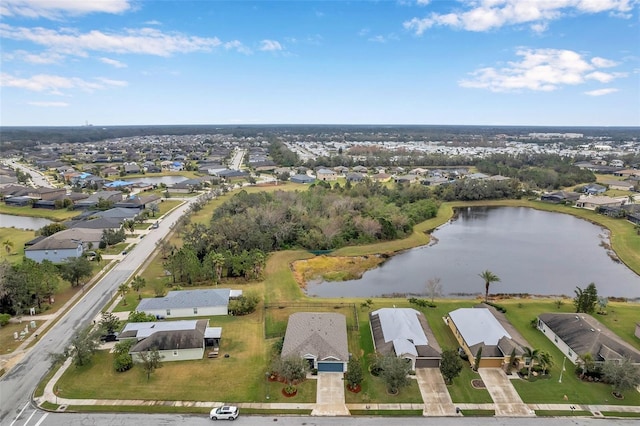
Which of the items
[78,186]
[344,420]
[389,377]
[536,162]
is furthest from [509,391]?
[536,162]

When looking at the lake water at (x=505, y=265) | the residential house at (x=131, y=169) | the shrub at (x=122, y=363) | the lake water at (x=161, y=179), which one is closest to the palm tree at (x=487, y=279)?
the lake water at (x=505, y=265)

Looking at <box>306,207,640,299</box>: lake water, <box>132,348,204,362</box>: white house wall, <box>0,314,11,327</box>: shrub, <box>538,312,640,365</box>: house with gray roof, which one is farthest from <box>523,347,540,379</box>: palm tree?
<box>0,314,11,327</box>: shrub

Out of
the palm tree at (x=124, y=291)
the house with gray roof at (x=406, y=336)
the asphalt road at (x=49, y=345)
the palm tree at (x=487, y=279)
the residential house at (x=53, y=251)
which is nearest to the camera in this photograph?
the asphalt road at (x=49, y=345)

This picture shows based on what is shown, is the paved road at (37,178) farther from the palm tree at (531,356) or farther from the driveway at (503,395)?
the palm tree at (531,356)

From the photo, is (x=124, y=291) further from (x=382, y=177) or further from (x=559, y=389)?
(x=382, y=177)

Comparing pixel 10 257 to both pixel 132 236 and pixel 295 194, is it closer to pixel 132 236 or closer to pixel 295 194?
pixel 132 236

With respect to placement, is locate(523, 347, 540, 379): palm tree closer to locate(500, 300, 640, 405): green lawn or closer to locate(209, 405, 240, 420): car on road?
locate(500, 300, 640, 405): green lawn
